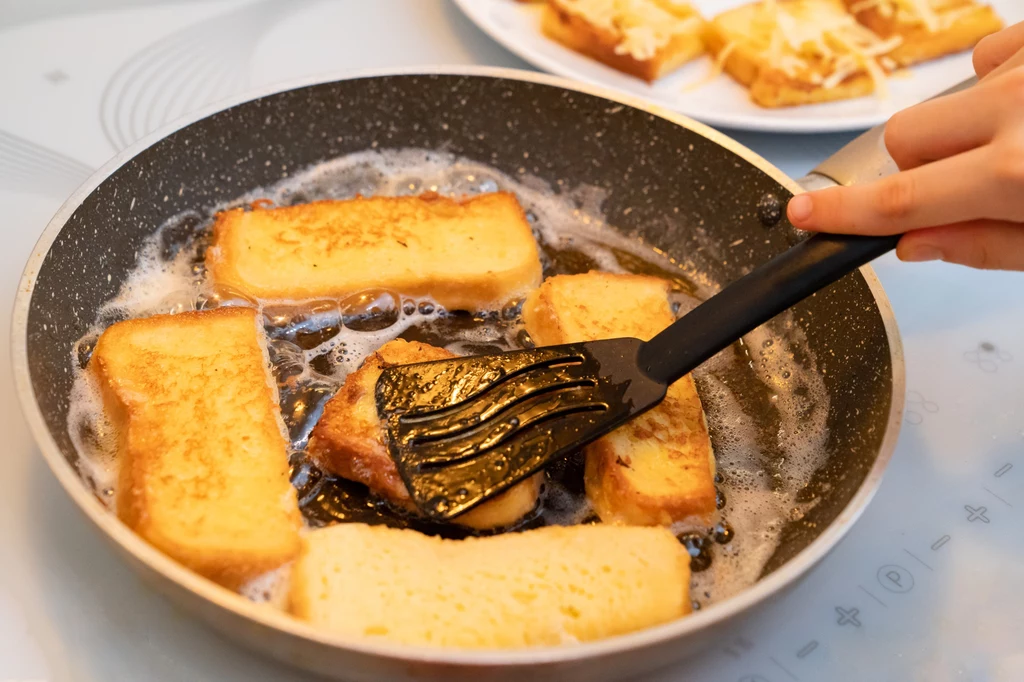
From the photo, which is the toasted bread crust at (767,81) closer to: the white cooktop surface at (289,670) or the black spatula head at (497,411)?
the white cooktop surface at (289,670)

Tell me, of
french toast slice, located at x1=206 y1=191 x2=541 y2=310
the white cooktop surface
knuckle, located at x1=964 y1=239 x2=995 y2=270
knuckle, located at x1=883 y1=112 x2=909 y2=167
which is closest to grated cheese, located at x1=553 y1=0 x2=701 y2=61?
the white cooktop surface

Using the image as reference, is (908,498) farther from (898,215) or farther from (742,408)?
(898,215)

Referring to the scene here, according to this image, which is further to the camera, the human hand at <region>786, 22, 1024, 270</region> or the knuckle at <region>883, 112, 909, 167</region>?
the knuckle at <region>883, 112, 909, 167</region>

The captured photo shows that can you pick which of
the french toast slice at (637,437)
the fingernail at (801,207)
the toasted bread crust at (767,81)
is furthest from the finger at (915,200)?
the toasted bread crust at (767,81)

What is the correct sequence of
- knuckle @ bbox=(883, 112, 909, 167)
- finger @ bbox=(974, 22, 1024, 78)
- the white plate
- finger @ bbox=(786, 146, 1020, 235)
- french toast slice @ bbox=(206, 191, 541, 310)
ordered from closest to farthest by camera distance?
1. finger @ bbox=(786, 146, 1020, 235)
2. knuckle @ bbox=(883, 112, 909, 167)
3. finger @ bbox=(974, 22, 1024, 78)
4. french toast slice @ bbox=(206, 191, 541, 310)
5. the white plate

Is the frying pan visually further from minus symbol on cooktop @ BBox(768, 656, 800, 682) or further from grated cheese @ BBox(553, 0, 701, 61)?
grated cheese @ BBox(553, 0, 701, 61)

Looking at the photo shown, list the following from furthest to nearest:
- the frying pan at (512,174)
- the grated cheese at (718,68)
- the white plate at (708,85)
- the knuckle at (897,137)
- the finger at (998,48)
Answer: the grated cheese at (718,68)
the white plate at (708,85)
the finger at (998,48)
the knuckle at (897,137)
the frying pan at (512,174)

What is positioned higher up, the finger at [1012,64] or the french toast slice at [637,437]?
the finger at [1012,64]
